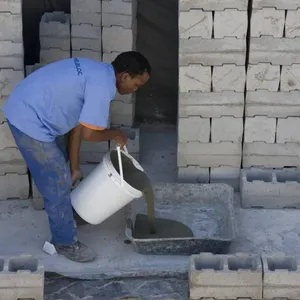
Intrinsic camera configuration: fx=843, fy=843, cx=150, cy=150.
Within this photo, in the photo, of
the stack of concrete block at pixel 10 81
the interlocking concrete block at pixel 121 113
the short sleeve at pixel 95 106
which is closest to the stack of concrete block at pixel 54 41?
the interlocking concrete block at pixel 121 113

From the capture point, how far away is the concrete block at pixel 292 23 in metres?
6.09

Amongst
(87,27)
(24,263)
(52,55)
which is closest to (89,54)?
(87,27)

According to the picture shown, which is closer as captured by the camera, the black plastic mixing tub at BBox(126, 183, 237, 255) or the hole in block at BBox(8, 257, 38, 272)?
the hole in block at BBox(8, 257, 38, 272)

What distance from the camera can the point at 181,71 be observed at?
6.23m


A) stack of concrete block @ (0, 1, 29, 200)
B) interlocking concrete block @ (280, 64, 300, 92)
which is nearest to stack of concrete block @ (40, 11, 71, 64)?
stack of concrete block @ (0, 1, 29, 200)

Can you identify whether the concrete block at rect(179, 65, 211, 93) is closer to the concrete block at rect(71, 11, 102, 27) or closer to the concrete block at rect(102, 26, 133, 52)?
the concrete block at rect(102, 26, 133, 52)

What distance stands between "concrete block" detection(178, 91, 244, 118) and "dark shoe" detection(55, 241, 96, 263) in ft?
4.25

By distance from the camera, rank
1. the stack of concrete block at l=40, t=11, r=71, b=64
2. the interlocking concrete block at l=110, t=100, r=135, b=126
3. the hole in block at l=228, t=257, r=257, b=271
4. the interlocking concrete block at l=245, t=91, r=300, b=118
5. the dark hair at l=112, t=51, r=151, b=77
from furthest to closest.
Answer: the interlocking concrete block at l=110, t=100, r=135, b=126
the stack of concrete block at l=40, t=11, r=71, b=64
the interlocking concrete block at l=245, t=91, r=300, b=118
the dark hair at l=112, t=51, r=151, b=77
the hole in block at l=228, t=257, r=257, b=271

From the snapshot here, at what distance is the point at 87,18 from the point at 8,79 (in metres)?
0.96

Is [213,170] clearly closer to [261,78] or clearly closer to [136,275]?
[261,78]

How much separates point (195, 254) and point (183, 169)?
43.4 inches

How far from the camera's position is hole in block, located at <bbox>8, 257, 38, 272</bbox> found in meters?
5.20

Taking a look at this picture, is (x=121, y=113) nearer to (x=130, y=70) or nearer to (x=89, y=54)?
(x=89, y=54)

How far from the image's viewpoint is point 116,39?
673 centimetres
